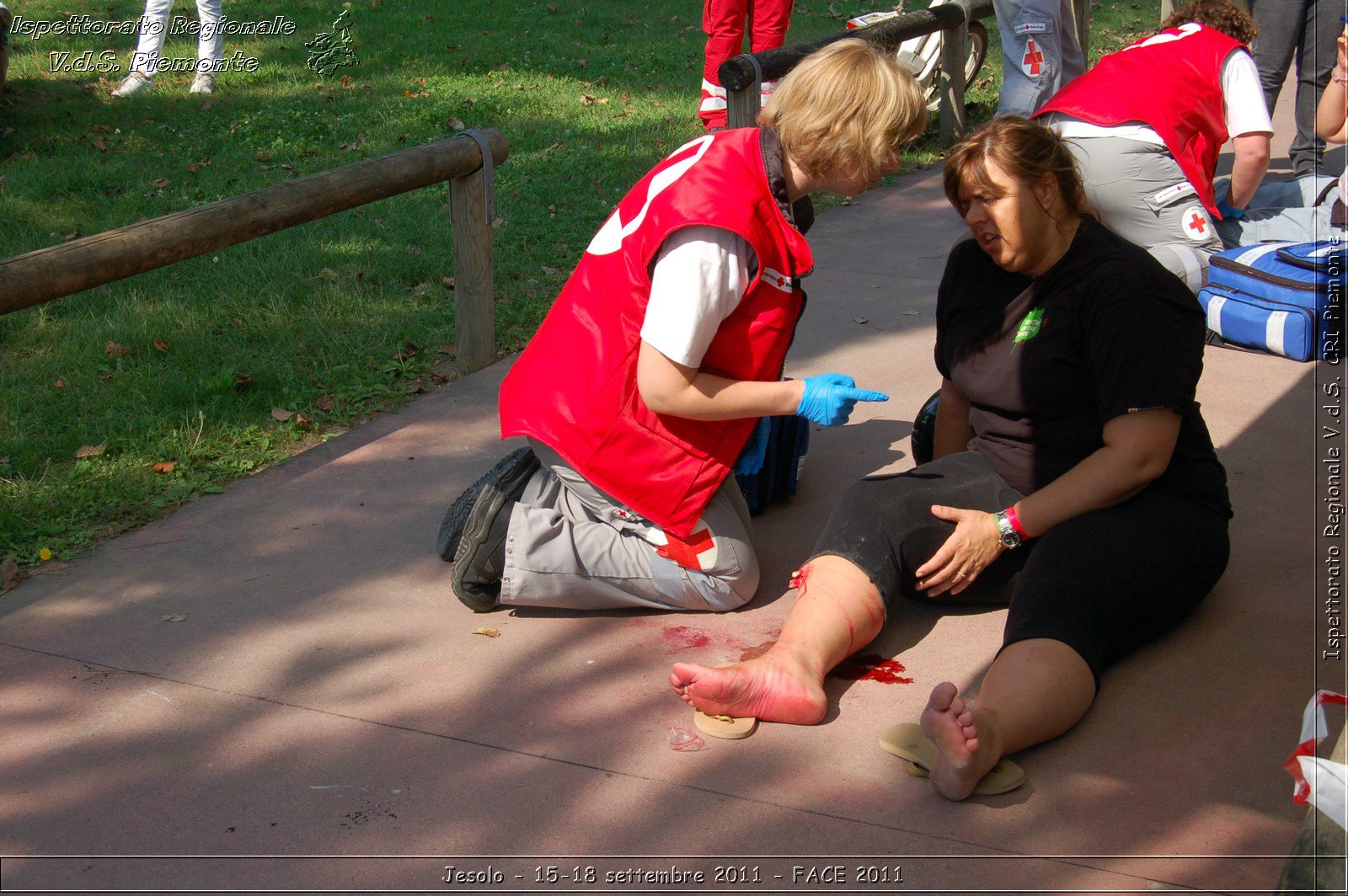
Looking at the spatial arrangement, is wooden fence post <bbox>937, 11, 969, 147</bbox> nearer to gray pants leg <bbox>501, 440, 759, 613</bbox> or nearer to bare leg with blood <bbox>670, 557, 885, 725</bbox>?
gray pants leg <bbox>501, 440, 759, 613</bbox>

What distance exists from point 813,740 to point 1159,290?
124 cm

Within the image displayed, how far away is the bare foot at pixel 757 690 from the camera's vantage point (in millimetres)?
2514

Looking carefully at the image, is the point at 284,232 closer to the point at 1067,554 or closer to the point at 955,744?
the point at 1067,554

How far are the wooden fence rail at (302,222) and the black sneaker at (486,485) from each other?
1143 mm

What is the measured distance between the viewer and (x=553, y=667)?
9.35ft

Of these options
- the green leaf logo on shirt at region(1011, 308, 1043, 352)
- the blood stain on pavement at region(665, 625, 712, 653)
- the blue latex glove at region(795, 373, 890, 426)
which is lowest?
the blood stain on pavement at region(665, 625, 712, 653)

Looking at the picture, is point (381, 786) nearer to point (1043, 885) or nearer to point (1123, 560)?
point (1043, 885)

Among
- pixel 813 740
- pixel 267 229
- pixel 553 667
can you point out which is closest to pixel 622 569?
pixel 553 667

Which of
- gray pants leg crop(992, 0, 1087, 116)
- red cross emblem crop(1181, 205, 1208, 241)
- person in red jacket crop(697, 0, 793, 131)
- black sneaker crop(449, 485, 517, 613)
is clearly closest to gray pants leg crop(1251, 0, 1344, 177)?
gray pants leg crop(992, 0, 1087, 116)

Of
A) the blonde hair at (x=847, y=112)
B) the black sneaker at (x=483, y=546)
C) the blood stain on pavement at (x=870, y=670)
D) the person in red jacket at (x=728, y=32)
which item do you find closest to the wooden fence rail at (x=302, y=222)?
the black sneaker at (x=483, y=546)

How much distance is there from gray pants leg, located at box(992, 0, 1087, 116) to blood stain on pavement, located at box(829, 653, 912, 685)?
440cm

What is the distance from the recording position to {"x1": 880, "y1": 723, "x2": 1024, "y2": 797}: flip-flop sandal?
2346 millimetres

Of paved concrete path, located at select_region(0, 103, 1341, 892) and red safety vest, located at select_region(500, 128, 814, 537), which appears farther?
red safety vest, located at select_region(500, 128, 814, 537)

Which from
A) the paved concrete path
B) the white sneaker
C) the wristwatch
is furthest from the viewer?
the white sneaker
